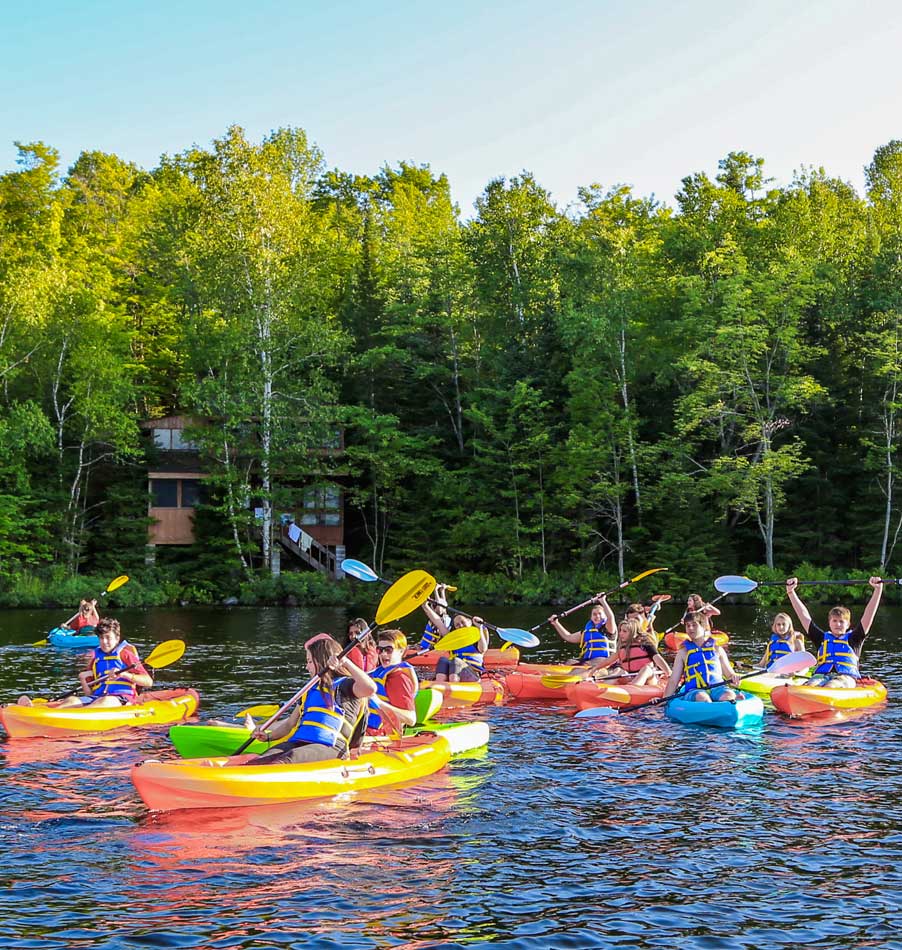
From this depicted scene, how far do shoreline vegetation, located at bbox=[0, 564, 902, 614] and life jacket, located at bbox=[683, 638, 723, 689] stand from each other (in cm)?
1811

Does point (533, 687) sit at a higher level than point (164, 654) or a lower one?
lower

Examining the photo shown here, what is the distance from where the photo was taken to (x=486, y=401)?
1437 inches

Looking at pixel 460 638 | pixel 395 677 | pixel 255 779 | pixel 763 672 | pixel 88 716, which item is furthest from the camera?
pixel 763 672

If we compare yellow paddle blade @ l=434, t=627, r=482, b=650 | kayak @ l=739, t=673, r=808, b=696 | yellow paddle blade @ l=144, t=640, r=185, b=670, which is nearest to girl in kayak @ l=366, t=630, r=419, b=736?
yellow paddle blade @ l=434, t=627, r=482, b=650

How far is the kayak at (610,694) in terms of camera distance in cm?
1423

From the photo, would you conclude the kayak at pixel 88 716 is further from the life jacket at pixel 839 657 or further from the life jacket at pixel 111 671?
the life jacket at pixel 839 657

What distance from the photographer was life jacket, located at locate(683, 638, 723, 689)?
13258mm

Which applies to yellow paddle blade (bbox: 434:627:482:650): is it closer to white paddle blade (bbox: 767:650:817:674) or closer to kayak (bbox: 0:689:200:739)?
kayak (bbox: 0:689:200:739)

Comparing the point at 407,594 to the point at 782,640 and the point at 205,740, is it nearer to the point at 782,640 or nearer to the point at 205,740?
the point at 205,740

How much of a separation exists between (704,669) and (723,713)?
0.60m

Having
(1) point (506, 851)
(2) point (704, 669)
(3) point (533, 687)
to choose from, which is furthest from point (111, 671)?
(2) point (704, 669)

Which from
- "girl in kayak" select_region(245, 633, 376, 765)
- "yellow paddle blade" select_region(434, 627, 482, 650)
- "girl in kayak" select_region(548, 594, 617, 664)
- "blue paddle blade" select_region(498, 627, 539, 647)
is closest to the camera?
"girl in kayak" select_region(245, 633, 376, 765)

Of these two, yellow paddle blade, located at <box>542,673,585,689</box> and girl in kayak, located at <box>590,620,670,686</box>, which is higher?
girl in kayak, located at <box>590,620,670,686</box>

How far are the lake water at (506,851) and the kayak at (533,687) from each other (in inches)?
101
